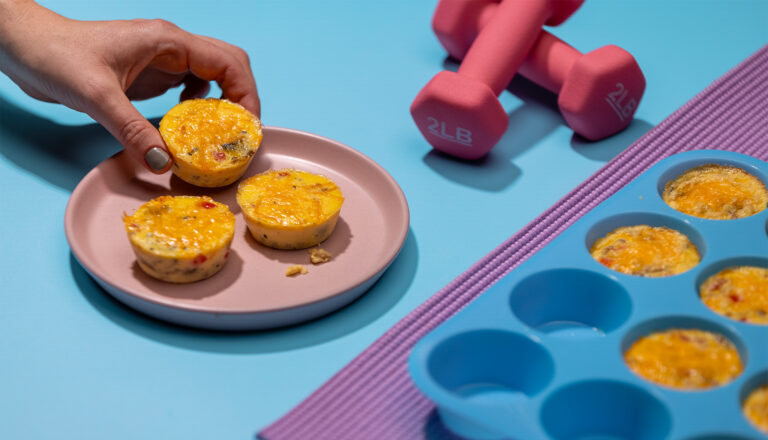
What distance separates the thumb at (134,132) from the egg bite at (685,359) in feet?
4.42

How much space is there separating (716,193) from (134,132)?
159cm

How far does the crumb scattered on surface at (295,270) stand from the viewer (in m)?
2.38

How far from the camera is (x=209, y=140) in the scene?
2.63 meters

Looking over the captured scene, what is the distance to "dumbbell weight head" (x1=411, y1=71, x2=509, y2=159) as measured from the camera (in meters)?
2.85

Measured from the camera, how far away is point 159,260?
2.23m

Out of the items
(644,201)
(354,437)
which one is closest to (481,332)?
(354,437)

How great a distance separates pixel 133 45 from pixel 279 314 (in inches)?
39.4

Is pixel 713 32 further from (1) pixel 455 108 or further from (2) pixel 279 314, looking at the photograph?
(2) pixel 279 314

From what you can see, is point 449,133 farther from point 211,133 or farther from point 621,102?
point 211,133

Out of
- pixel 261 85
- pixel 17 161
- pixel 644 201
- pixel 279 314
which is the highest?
pixel 644 201

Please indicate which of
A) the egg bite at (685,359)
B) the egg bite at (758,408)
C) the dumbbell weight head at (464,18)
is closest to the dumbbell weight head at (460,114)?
the dumbbell weight head at (464,18)

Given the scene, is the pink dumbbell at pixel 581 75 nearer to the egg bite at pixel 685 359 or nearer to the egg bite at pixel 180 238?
the egg bite at pixel 685 359

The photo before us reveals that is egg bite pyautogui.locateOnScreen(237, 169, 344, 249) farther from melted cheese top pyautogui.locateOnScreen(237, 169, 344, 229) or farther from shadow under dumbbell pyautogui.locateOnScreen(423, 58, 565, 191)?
shadow under dumbbell pyautogui.locateOnScreen(423, 58, 565, 191)

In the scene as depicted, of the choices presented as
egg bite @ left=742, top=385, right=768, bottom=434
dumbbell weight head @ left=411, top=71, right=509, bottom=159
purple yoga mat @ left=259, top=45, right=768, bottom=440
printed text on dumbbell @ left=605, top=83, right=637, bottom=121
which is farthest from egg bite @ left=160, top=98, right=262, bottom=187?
egg bite @ left=742, top=385, right=768, bottom=434
